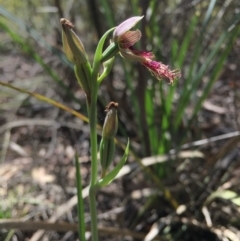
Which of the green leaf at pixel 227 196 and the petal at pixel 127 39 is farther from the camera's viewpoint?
the green leaf at pixel 227 196

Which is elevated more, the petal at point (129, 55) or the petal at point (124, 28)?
the petal at point (124, 28)

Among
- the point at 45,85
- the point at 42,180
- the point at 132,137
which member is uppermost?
the point at 45,85

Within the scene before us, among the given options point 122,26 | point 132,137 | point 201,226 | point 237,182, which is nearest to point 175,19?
point 132,137

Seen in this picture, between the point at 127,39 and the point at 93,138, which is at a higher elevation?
the point at 127,39

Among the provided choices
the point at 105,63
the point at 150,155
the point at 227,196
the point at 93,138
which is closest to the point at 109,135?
the point at 93,138

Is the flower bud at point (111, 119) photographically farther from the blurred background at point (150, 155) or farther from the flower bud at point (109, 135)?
the blurred background at point (150, 155)

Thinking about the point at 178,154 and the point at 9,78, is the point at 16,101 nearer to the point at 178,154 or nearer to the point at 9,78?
the point at 9,78

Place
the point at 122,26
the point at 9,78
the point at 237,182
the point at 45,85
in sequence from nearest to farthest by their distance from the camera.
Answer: the point at 122,26 < the point at 237,182 < the point at 45,85 < the point at 9,78

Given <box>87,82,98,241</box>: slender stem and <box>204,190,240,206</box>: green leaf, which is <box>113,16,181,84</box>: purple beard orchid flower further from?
<box>204,190,240,206</box>: green leaf

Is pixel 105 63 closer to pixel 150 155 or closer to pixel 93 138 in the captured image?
pixel 93 138

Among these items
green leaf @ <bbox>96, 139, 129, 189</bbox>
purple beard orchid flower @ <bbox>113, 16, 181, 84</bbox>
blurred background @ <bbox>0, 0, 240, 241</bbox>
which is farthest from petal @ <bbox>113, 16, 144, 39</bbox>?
blurred background @ <bbox>0, 0, 240, 241</bbox>

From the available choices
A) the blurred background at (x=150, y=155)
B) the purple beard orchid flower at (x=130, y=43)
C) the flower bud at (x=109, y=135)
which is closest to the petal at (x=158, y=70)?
the purple beard orchid flower at (x=130, y=43)
